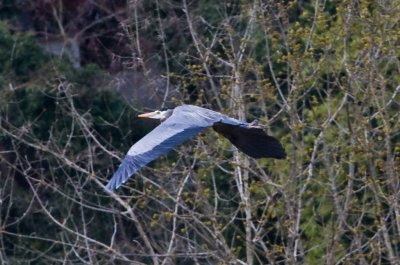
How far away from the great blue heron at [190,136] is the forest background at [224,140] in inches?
24.2

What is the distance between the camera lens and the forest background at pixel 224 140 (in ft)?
33.4

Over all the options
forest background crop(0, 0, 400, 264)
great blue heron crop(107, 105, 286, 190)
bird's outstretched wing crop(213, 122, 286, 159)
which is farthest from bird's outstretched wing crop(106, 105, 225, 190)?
forest background crop(0, 0, 400, 264)

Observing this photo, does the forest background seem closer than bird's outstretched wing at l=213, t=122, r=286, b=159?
No

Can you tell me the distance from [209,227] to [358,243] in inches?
52.3

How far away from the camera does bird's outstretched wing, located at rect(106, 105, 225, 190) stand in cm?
822

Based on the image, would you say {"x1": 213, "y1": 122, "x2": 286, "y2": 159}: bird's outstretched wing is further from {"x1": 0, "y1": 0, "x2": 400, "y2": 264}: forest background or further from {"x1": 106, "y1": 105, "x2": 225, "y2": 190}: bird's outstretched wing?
{"x1": 0, "y1": 0, "x2": 400, "y2": 264}: forest background

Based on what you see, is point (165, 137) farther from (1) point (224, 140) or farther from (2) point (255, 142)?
(1) point (224, 140)

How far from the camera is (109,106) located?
15852 millimetres

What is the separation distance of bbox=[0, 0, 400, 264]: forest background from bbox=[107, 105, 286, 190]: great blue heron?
616 millimetres

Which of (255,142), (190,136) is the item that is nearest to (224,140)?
(255,142)

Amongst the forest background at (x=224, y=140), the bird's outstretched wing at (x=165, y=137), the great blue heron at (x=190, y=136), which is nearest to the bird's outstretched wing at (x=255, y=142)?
the great blue heron at (x=190, y=136)

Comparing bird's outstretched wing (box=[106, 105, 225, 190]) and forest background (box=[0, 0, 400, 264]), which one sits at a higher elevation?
bird's outstretched wing (box=[106, 105, 225, 190])

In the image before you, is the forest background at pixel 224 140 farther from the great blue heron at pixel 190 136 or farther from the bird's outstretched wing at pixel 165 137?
the bird's outstretched wing at pixel 165 137

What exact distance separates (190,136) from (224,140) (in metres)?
2.56
